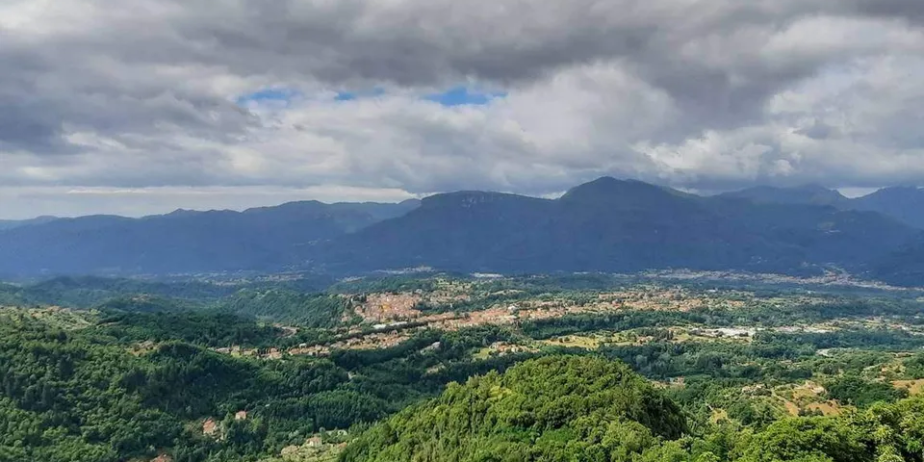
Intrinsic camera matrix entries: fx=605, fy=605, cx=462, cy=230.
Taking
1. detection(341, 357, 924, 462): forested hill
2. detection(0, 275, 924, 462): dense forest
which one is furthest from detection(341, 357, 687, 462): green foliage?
detection(0, 275, 924, 462): dense forest

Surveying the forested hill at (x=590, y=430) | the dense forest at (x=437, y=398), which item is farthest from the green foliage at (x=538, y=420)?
the dense forest at (x=437, y=398)

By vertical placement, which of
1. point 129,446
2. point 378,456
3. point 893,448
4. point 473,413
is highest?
point 893,448

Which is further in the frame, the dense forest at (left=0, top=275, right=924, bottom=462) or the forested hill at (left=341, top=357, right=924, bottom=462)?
the dense forest at (left=0, top=275, right=924, bottom=462)

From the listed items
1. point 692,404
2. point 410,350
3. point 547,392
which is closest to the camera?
point 547,392

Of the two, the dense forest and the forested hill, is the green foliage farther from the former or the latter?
the dense forest

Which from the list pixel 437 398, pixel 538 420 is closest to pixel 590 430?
pixel 538 420

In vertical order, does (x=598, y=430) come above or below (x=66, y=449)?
above

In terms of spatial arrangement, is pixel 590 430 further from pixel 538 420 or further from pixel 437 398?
pixel 437 398

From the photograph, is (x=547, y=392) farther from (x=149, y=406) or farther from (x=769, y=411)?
(x=149, y=406)

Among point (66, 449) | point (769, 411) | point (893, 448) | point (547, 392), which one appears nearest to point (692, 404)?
point (769, 411)
